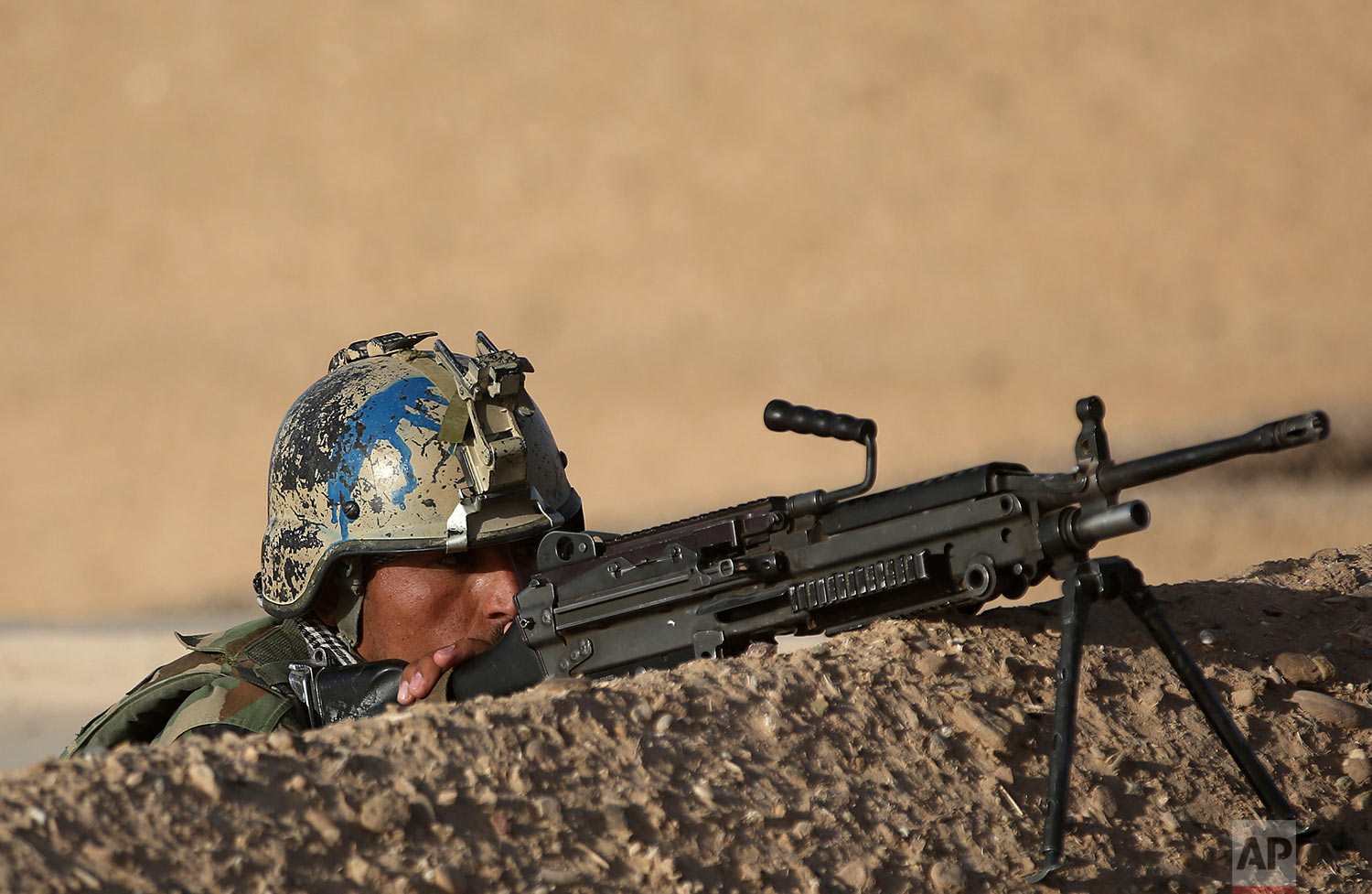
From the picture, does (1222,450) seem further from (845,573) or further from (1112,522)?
(845,573)

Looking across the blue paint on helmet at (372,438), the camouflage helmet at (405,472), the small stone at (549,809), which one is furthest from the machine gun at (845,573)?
the small stone at (549,809)

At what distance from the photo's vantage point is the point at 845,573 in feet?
12.3

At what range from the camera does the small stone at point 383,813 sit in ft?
9.40

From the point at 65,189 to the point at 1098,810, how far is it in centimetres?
1914

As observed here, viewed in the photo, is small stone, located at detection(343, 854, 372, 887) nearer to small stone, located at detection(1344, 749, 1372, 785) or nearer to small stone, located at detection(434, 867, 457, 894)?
small stone, located at detection(434, 867, 457, 894)

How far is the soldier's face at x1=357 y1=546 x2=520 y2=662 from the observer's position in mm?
4711

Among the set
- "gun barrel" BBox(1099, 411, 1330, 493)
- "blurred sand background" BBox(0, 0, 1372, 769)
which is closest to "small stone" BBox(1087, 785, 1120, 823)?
"gun barrel" BBox(1099, 411, 1330, 493)

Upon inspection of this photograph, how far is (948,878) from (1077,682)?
0.48 meters

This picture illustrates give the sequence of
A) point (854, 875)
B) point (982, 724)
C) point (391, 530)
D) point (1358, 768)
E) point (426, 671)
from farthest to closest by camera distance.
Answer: point (391, 530) → point (426, 671) → point (1358, 768) → point (982, 724) → point (854, 875)

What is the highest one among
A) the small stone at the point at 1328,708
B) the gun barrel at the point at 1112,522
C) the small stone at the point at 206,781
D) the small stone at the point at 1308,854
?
the gun barrel at the point at 1112,522

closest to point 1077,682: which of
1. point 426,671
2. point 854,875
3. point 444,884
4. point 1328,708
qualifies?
point 854,875

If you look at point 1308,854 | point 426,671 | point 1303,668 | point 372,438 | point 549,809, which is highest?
point 372,438

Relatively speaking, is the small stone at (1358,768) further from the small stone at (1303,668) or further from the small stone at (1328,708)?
the small stone at (1303,668)

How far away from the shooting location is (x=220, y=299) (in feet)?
61.9
